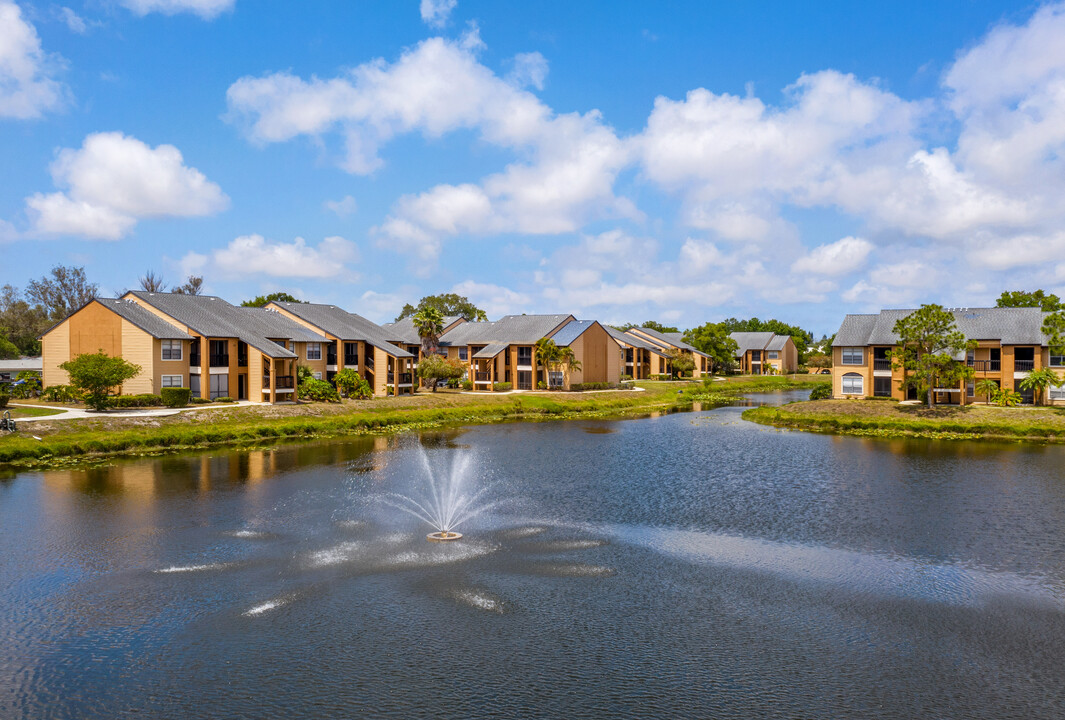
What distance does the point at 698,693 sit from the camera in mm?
14898

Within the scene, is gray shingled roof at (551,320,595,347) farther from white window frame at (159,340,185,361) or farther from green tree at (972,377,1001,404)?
white window frame at (159,340,185,361)

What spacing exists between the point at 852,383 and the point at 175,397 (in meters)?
65.2

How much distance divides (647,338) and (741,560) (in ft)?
385

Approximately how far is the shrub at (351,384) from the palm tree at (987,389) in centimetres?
5835

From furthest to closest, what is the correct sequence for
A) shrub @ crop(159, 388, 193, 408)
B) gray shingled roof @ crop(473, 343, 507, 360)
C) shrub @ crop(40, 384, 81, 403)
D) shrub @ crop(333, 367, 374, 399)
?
1. gray shingled roof @ crop(473, 343, 507, 360)
2. shrub @ crop(333, 367, 374, 399)
3. shrub @ crop(40, 384, 81, 403)
4. shrub @ crop(159, 388, 193, 408)

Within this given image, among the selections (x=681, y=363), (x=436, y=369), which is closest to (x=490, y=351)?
(x=436, y=369)

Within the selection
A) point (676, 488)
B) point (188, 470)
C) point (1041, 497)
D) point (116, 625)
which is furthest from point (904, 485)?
point (188, 470)

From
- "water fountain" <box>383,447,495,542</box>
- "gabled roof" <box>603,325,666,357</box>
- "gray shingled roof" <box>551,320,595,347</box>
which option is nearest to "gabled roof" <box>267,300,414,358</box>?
"gray shingled roof" <box>551,320,595,347</box>

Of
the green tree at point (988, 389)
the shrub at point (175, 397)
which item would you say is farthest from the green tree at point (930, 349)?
the shrub at point (175, 397)

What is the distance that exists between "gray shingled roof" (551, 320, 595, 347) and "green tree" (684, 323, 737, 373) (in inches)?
1846

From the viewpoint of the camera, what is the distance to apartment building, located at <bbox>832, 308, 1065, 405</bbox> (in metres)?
65.4

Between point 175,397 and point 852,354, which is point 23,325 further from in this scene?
point 852,354

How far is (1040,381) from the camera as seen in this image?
62.2 meters

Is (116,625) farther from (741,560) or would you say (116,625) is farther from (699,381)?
(699,381)
